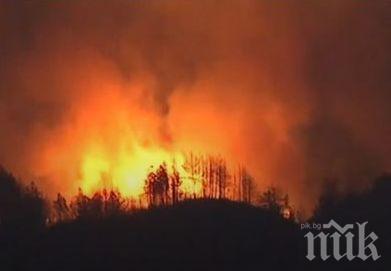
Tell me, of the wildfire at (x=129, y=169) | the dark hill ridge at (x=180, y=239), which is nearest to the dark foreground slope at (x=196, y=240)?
the dark hill ridge at (x=180, y=239)

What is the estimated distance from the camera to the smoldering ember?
15.1ft

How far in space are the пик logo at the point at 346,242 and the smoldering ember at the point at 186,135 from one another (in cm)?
1

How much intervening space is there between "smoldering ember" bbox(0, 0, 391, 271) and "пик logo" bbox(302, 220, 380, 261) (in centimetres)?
1

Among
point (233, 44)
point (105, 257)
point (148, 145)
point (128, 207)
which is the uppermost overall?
point (233, 44)

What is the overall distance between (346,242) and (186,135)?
45.9 inches

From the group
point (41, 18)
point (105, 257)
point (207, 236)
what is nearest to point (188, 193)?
point (207, 236)

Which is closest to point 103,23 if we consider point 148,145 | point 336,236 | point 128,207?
point 148,145

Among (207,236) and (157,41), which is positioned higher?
(157,41)

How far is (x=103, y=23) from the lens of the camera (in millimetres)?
4750

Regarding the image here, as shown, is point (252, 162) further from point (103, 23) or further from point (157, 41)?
point (103, 23)

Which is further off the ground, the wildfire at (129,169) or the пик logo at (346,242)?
the wildfire at (129,169)

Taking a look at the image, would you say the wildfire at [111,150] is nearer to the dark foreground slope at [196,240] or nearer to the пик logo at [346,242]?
the dark foreground slope at [196,240]

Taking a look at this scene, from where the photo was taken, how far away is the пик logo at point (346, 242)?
15.1 feet

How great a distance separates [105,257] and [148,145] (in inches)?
28.5
